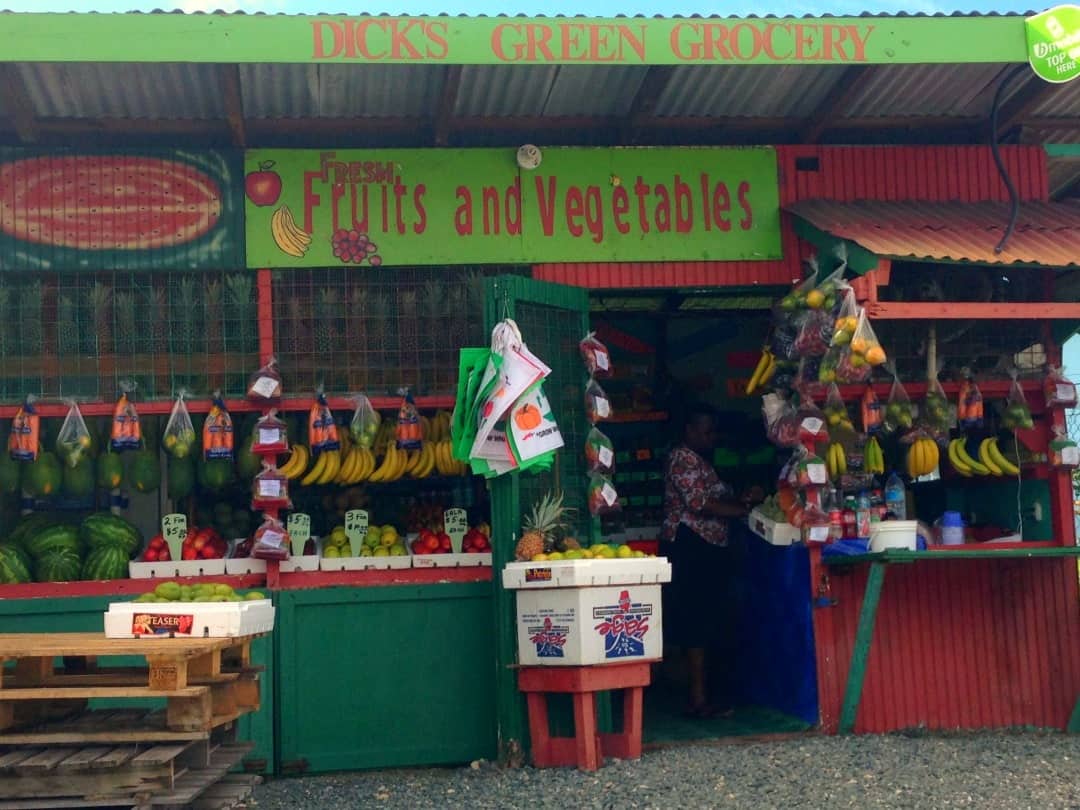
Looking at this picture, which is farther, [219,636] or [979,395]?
[979,395]

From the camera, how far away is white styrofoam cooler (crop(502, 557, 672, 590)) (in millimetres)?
8469

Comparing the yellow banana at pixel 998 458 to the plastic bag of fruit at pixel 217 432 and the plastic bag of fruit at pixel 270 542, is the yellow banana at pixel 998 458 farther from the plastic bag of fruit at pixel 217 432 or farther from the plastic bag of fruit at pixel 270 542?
the plastic bag of fruit at pixel 217 432

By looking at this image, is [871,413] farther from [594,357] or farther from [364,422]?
[364,422]

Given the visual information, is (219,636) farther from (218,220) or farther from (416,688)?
(218,220)

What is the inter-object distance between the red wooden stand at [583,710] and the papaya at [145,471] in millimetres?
2939

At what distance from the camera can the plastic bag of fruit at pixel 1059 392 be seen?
9.91 m

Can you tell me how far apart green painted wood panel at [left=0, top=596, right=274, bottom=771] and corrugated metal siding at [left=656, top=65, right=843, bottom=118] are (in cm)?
456

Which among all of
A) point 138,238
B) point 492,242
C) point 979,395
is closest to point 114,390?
point 138,238

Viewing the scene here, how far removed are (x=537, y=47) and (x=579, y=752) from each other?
4.28m

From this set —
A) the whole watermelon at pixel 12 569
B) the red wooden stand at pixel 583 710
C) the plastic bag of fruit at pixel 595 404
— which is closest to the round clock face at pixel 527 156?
the plastic bag of fruit at pixel 595 404

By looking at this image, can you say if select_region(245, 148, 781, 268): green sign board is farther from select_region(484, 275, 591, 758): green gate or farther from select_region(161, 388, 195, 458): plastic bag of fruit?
select_region(161, 388, 195, 458): plastic bag of fruit

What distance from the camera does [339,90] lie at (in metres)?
9.28

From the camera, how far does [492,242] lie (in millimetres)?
9781

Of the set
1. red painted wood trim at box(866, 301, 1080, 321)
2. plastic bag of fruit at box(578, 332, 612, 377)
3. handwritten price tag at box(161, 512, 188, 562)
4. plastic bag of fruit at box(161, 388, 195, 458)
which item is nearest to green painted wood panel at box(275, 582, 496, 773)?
handwritten price tag at box(161, 512, 188, 562)
